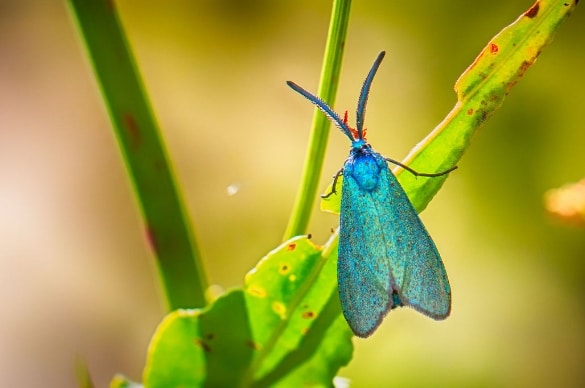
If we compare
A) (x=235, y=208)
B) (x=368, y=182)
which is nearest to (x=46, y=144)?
(x=235, y=208)

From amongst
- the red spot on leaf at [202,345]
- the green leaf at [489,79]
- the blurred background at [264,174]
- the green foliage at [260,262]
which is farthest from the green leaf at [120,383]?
the blurred background at [264,174]

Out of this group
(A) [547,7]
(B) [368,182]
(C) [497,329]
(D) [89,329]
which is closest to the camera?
(A) [547,7]

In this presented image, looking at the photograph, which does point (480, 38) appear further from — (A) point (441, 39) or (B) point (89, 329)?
(B) point (89, 329)

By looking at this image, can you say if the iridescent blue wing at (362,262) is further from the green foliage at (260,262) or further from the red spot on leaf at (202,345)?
the red spot on leaf at (202,345)

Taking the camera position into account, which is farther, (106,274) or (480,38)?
(106,274)

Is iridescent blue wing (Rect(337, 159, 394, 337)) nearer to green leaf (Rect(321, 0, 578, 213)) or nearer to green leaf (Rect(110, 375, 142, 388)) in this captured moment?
green leaf (Rect(321, 0, 578, 213))

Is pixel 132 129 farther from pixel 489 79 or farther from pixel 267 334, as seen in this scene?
pixel 489 79
